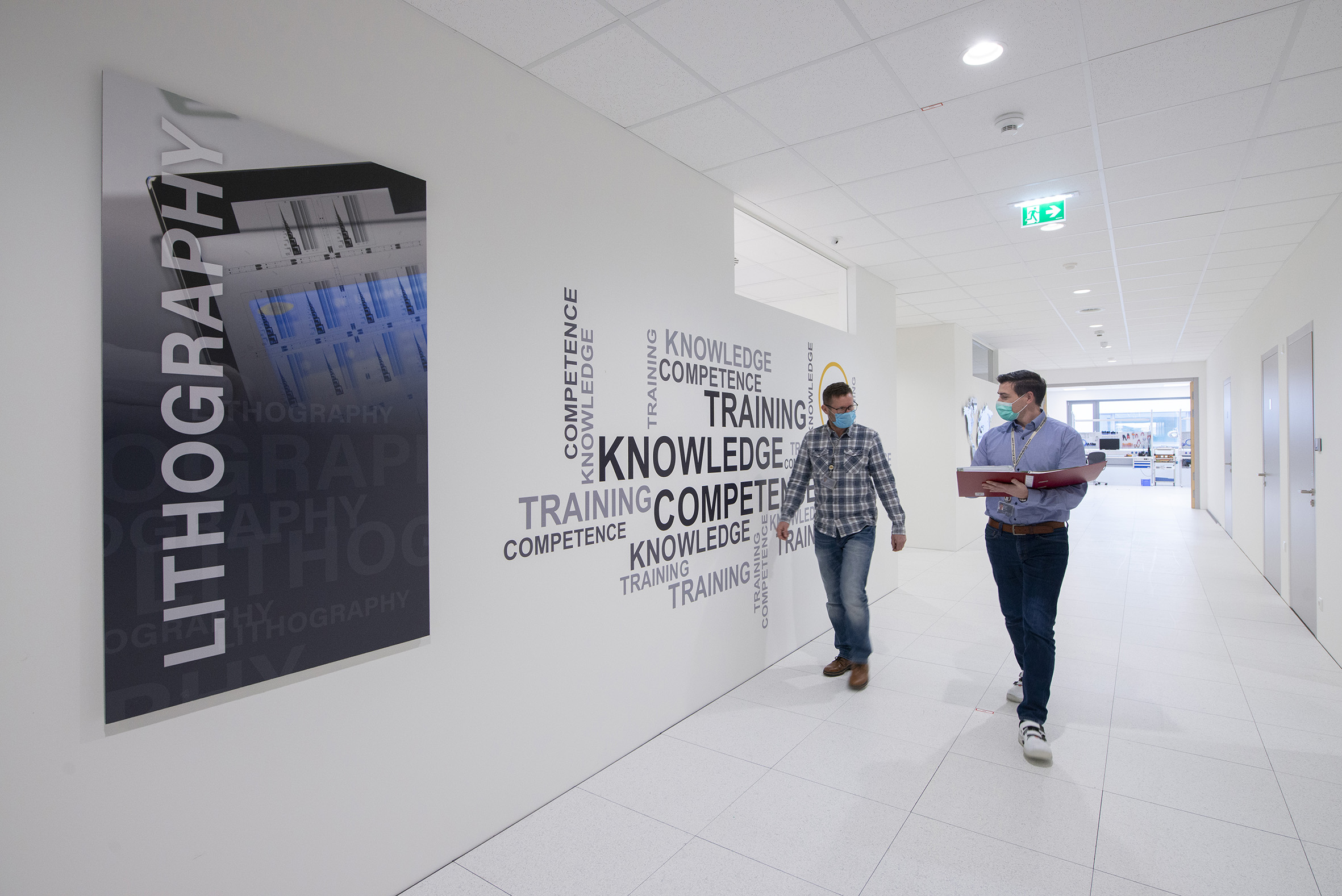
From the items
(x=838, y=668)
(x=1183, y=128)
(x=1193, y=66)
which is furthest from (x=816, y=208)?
(x=838, y=668)

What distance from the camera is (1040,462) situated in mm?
3055

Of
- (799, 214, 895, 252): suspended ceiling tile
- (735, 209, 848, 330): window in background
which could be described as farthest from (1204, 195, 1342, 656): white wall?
(735, 209, 848, 330): window in background

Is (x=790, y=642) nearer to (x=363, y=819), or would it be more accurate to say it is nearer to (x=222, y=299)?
(x=363, y=819)

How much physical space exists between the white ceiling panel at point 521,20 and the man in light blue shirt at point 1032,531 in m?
2.37

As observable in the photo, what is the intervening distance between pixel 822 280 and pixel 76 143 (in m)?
5.14

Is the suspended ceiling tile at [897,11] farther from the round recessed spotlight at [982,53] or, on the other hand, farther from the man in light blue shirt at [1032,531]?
the man in light blue shirt at [1032,531]

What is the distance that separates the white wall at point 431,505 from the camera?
1.40 metres

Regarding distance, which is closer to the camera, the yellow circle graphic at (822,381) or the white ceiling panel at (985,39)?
the white ceiling panel at (985,39)

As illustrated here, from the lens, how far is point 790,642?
4348 millimetres

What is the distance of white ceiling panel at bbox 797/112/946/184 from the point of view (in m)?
3.05

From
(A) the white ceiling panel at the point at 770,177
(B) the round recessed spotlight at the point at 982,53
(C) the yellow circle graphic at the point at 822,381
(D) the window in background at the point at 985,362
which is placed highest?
(A) the white ceiling panel at the point at 770,177

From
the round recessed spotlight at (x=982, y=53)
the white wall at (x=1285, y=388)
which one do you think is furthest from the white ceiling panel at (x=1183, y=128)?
the white wall at (x=1285, y=388)

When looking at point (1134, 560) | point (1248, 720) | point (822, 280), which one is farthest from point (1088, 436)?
point (1248, 720)

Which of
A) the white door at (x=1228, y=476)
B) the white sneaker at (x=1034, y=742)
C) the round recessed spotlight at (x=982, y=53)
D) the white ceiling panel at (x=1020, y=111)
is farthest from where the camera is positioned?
the white door at (x=1228, y=476)
